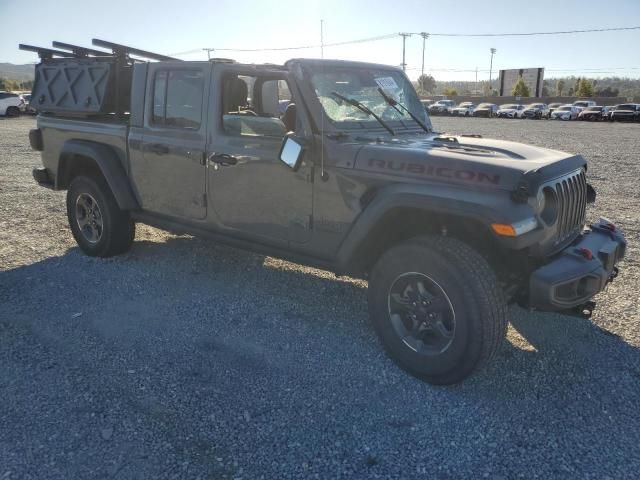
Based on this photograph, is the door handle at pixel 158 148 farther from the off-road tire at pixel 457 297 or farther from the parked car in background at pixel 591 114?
the parked car in background at pixel 591 114

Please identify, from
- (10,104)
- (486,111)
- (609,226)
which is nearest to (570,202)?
(609,226)

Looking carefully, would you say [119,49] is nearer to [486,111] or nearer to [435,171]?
[435,171]

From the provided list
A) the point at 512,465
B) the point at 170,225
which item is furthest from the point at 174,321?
the point at 512,465

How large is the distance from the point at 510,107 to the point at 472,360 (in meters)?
Result: 48.2

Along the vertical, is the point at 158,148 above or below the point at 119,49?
below

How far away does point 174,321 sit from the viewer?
161 inches

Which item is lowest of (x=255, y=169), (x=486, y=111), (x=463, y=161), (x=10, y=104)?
(x=255, y=169)

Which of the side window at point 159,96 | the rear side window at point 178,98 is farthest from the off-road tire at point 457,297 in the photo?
the side window at point 159,96

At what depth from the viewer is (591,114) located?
3916 centimetres

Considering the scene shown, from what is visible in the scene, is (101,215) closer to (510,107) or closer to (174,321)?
(174,321)

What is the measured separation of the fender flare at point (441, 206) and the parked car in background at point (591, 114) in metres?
41.7

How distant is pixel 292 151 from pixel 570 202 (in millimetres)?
1788

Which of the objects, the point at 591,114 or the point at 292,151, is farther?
the point at 591,114

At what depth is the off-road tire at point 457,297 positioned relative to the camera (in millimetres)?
2951
